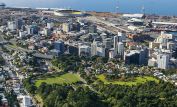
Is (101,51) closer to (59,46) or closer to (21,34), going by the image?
(59,46)

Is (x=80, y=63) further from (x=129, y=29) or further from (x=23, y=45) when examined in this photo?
(x=129, y=29)

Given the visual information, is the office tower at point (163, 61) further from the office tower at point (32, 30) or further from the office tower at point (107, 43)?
the office tower at point (32, 30)

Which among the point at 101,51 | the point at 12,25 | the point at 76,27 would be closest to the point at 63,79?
the point at 101,51

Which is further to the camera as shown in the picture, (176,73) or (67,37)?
(67,37)

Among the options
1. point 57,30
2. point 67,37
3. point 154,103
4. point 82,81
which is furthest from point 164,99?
point 57,30

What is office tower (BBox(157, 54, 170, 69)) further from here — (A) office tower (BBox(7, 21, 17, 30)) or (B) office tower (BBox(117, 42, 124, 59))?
(A) office tower (BBox(7, 21, 17, 30))

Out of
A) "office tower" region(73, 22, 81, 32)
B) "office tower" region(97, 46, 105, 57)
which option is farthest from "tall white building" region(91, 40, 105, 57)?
"office tower" region(73, 22, 81, 32)

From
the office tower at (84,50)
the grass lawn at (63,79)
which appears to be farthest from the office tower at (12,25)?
the grass lawn at (63,79)
